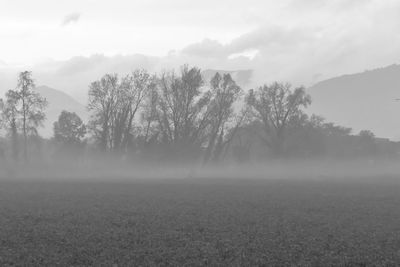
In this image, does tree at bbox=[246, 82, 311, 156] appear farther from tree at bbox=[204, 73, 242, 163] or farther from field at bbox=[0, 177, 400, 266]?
field at bbox=[0, 177, 400, 266]

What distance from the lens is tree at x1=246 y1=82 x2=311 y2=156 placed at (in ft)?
338

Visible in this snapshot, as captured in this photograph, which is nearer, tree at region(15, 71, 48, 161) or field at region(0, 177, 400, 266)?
field at region(0, 177, 400, 266)

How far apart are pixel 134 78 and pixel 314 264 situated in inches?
3303

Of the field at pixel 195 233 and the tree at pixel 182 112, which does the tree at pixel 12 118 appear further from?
the field at pixel 195 233

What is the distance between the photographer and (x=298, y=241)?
61.4 ft

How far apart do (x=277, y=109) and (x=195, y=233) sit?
285 feet

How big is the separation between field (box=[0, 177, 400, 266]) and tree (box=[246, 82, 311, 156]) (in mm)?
70546

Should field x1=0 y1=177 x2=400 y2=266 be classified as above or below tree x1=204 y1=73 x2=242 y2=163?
below

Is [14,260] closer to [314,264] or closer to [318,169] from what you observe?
[314,264]

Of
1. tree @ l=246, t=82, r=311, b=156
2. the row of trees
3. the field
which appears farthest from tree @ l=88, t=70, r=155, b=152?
the field

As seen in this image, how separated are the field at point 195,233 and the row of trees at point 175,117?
189 feet

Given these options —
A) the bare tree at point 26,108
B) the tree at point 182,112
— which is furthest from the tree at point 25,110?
the tree at point 182,112

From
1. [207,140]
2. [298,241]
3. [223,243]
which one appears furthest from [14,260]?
[207,140]

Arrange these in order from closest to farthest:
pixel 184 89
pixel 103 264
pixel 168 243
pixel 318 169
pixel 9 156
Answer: pixel 103 264 < pixel 168 243 < pixel 9 156 < pixel 184 89 < pixel 318 169
